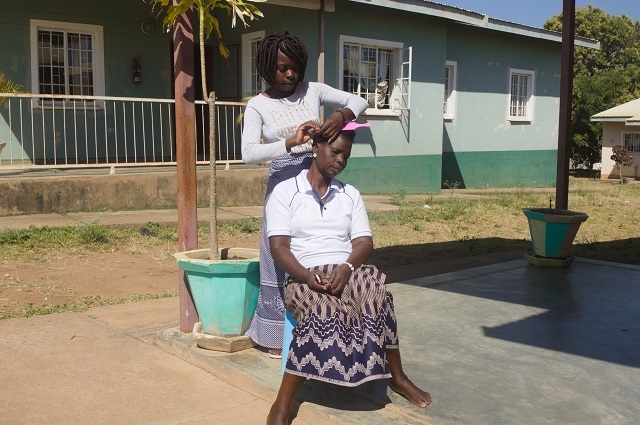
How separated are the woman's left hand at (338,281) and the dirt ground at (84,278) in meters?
3.08

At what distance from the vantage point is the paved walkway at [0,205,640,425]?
3100 mm

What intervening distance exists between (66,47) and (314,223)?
9.53 m

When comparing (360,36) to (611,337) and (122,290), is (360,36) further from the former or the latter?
(611,337)

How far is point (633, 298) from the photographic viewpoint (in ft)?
16.6

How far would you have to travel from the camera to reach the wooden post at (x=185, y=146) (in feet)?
13.3

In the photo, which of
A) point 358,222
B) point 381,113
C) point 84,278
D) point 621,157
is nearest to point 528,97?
point 381,113

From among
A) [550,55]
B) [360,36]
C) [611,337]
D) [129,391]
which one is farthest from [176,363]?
[550,55]

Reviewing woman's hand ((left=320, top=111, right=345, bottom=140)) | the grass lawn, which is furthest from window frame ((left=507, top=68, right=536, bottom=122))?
woman's hand ((left=320, top=111, right=345, bottom=140))

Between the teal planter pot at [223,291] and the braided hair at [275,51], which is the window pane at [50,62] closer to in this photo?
the teal planter pot at [223,291]

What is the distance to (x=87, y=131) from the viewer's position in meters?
11.5

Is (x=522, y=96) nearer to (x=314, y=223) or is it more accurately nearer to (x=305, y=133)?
(x=305, y=133)

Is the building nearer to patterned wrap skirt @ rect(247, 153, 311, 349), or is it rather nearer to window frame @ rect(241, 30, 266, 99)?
window frame @ rect(241, 30, 266, 99)

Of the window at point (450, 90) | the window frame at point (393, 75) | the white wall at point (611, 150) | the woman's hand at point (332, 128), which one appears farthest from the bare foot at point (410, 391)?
the white wall at point (611, 150)

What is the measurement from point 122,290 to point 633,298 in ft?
13.4
